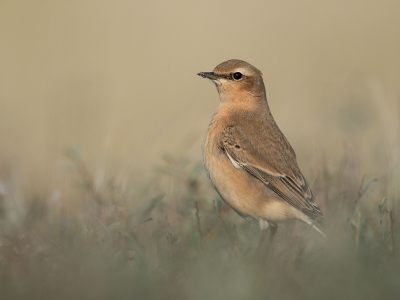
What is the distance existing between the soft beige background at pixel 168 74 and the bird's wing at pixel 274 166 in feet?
3.15

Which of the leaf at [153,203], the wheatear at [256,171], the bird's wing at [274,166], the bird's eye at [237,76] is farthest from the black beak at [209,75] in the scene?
the leaf at [153,203]

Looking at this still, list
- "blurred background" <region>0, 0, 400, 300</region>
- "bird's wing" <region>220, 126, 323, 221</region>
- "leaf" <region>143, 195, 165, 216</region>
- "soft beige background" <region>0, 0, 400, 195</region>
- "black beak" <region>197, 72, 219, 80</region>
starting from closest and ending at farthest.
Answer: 1. "blurred background" <region>0, 0, 400, 300</region>
2. "leaf" <region>143, 195, 165, 216</region>
3. "bird's wing" <region>220, 126, 323, 221</region>
4. "black beak" <region>197, 72, 219, 80</region>
5. "soft beige background" <region>0, 0, 400, 195</region>

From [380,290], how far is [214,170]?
2.74 meters

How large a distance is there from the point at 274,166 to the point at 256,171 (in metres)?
0.20

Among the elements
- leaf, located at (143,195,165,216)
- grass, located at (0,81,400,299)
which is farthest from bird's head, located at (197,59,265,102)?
leaf, located at (143,195,165,216)

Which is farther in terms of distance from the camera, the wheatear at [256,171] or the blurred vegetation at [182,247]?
the wheatear at [256,171]

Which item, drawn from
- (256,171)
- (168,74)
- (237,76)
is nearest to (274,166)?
(256,171)

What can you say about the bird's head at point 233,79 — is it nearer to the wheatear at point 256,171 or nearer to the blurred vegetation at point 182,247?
the wheatear at point 256,171

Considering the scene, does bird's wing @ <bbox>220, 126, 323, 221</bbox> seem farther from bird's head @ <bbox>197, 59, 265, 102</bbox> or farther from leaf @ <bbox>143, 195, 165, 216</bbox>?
leaf @ <bbox>143, 195, 165, 216</bbox>

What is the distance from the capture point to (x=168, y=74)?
53.8 feet

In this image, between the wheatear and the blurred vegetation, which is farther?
the wheatear

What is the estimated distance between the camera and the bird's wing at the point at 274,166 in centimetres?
642

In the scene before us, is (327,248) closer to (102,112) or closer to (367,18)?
(102,112)

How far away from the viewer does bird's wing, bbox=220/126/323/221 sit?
21.1 ft
